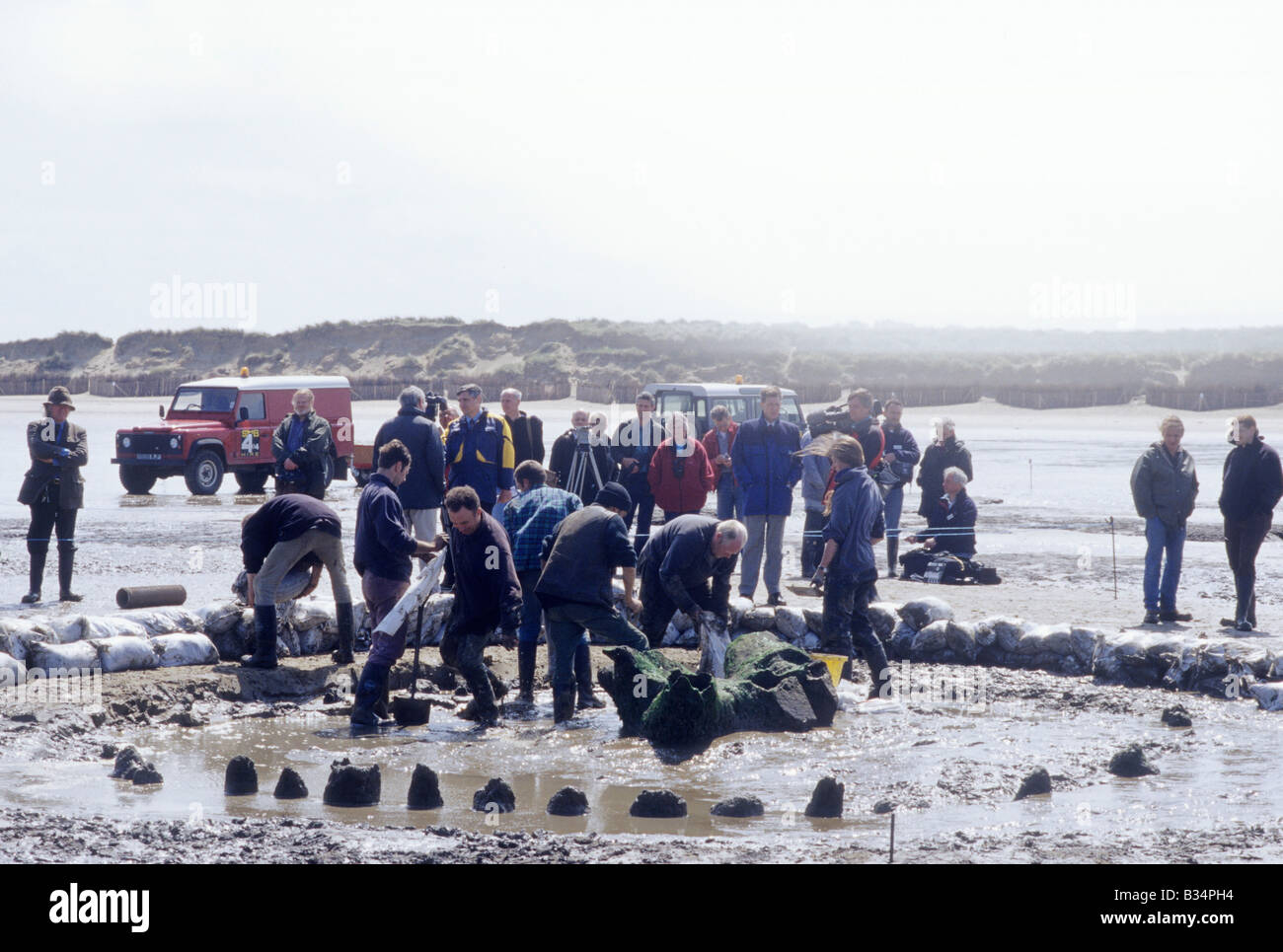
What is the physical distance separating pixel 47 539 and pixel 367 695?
4.45 meters

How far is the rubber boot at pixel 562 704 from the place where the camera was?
8391mm

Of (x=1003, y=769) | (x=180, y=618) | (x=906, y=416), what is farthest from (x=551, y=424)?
(x=1003, y=769)

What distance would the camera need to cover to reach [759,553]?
1157 cm

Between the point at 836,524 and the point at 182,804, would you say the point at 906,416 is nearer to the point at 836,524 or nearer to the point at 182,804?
the point at 836,524

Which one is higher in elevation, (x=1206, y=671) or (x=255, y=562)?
(x=255, y=562)

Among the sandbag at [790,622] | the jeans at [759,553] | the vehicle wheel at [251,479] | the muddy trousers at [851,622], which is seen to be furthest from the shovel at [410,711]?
the vehicle wheel at [251,479]

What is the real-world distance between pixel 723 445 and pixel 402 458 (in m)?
5.47

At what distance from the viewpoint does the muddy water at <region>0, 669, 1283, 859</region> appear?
6219 millimetres

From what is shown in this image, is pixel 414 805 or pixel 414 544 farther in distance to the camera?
pixel 414 544

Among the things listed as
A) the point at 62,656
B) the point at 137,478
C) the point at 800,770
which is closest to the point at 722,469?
the point at 800,770

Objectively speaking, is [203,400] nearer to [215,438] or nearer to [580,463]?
[215,438]

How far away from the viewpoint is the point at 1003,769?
23.7ft

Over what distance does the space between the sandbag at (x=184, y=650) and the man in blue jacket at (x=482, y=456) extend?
8.71 feet

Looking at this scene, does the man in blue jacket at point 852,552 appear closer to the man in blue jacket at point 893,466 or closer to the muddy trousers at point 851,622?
the muddy trousers at point 851,622
